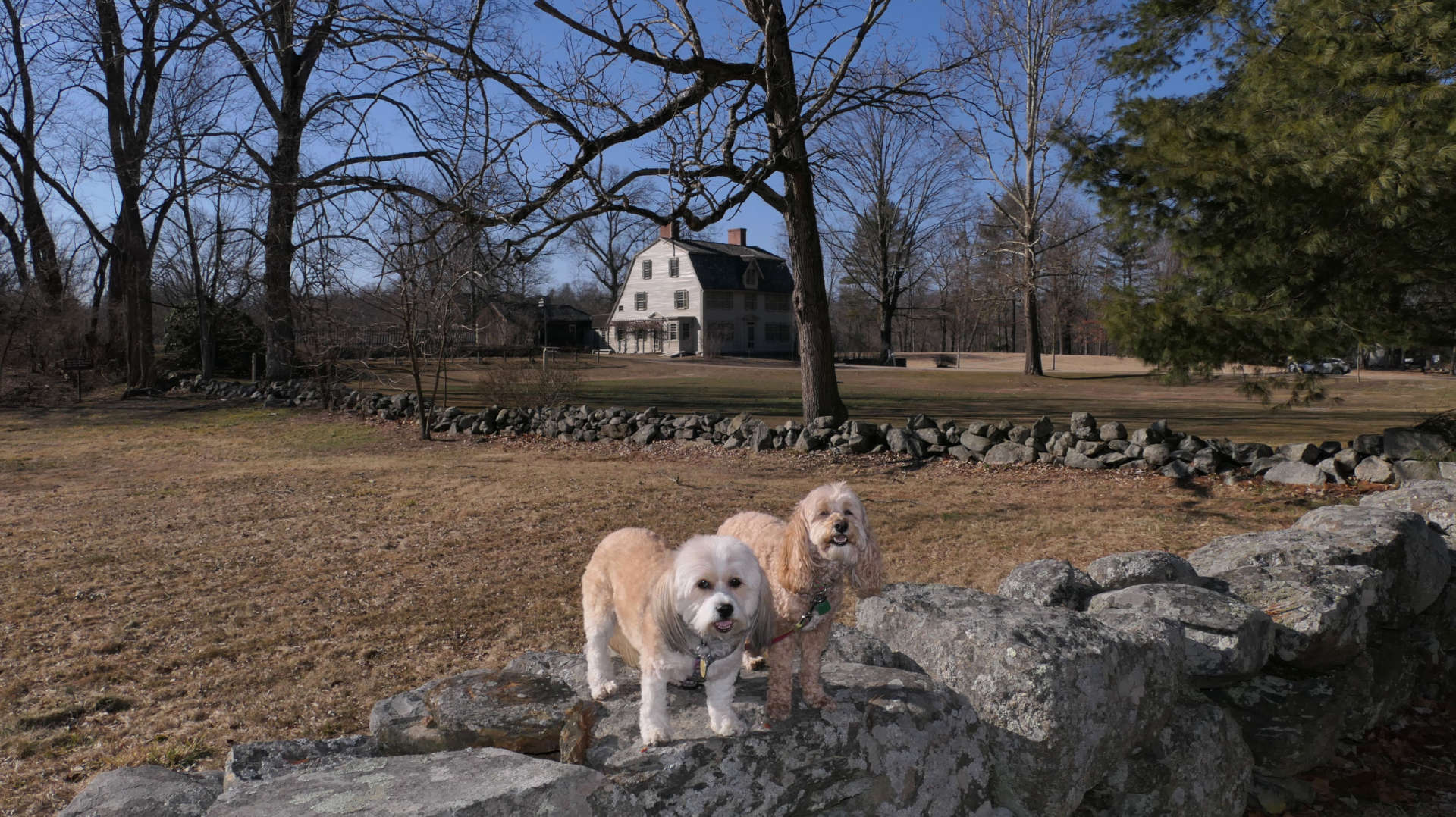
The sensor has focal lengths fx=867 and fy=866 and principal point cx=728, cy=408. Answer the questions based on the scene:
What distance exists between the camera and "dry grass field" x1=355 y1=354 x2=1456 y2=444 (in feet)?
56.1

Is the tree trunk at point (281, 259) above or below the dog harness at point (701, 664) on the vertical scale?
above

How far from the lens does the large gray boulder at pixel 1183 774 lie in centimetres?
397

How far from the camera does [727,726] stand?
9.07 ft

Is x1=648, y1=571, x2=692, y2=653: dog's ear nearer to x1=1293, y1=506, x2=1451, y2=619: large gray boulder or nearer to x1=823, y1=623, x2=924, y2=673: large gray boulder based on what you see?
x1=823, y1=623, x2=924, y2=673: large gray boulder

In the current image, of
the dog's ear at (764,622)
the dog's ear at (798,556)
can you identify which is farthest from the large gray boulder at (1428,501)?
the dog's ear at (764,622)

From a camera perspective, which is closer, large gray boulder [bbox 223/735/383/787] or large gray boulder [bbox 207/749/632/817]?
large gray boulder [bbox 207/749/632/817]

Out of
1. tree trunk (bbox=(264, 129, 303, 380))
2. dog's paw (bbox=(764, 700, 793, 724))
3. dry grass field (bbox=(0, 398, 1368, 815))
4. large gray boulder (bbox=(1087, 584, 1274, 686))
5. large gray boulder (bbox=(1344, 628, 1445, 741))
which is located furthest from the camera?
tree trunk (bbox=(264, 129, 303, 380))

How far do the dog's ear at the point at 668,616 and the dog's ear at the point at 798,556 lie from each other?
0.42 meters

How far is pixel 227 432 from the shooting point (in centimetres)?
1875

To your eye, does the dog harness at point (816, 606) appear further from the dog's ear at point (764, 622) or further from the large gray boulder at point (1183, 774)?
the large gray boulder at point (1183, 774)

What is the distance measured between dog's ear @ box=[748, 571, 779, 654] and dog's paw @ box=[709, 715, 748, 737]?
24 cm

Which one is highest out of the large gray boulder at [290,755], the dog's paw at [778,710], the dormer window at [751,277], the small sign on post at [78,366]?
the dormer window at [751,277]

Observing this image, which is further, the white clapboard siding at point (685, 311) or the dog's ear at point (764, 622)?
the white clapboard siding at point (685, 311)

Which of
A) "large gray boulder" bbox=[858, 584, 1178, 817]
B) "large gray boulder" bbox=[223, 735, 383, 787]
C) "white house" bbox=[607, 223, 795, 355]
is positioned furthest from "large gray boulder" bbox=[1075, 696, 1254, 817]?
"white house" bbox=[607, 223, 795, 355]
